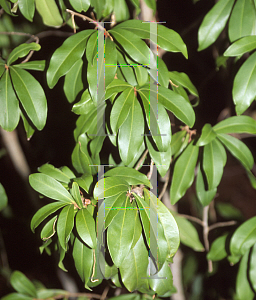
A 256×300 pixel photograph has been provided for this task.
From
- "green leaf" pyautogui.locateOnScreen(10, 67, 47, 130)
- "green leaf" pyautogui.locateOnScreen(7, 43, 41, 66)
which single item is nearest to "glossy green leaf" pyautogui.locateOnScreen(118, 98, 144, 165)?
"green leaf" pyautogui.locateOnScreen(10, 67, 47, 130)

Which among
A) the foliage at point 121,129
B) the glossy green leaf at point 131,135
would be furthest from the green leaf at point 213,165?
the glossy green leaf at point 131,135

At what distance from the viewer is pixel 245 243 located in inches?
31.4

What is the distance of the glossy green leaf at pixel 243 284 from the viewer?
864 mm

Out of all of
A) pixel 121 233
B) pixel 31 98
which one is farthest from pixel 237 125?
pixel 31 98

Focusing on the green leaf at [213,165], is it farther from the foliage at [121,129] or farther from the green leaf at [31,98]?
the green leaf at [31,98]

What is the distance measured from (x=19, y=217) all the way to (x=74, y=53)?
3.61ft

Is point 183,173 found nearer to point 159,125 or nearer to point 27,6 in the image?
point 159,125

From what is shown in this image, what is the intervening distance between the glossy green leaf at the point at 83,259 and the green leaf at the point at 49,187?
0.35 ft

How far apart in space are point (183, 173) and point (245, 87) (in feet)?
0.89

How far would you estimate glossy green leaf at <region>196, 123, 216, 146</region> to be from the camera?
2.22 ft

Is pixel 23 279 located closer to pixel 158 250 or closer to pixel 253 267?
pixel 158 250

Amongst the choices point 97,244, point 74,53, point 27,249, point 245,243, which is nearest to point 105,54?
point 74,53

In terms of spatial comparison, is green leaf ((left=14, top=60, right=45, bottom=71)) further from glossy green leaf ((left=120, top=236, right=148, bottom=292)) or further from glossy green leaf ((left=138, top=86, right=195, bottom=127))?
glossy green leaf ((left=120, top=236, right=148, bottom=292))

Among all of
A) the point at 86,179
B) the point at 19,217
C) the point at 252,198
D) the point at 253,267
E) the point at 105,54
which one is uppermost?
the point at 105,54
